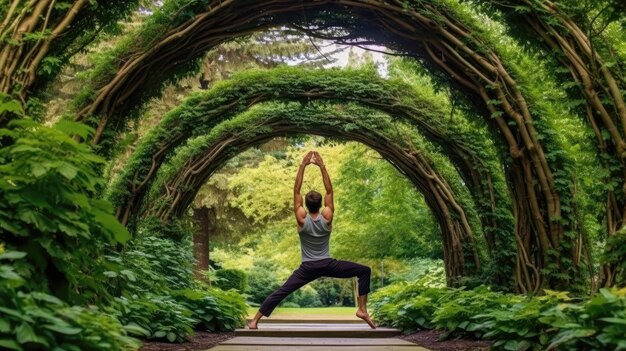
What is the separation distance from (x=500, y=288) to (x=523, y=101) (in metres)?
2.63

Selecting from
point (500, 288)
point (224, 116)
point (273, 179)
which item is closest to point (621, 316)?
point (500, 288)

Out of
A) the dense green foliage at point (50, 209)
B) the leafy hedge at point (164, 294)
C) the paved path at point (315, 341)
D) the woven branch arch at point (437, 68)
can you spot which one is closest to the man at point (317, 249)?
the paved path at point (315, 341)

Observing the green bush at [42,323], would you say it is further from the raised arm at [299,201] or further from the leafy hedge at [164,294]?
the raised arm at [299,201]

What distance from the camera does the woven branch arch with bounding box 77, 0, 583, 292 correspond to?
530 cm

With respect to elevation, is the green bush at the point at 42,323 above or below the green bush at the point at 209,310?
below

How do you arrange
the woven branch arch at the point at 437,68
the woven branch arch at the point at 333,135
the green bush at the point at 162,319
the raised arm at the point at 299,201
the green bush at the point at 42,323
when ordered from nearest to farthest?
the green bush at the point at 42,323, the woven branch arch at the point at 437,68, the green bush at the point at 162,319, the raised arm at the point at 299,201, the woven branch arch at the point at 333,135

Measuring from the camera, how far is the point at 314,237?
21.9 ft

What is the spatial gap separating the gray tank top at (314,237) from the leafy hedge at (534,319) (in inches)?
51.5

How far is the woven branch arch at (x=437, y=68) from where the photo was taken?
5.30 meters

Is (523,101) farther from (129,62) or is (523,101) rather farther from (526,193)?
(129,62)

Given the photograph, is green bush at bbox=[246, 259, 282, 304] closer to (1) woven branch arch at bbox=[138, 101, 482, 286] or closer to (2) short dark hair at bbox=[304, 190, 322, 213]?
(1) woven branch arch at bbox=[138, 101, 482, 286]

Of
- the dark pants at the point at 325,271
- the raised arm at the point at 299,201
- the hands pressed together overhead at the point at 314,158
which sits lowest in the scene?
the dark pants at the point at 325,271

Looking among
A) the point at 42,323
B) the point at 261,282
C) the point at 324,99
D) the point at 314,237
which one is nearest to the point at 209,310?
the point at 314,237

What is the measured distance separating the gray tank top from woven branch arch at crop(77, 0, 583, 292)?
1859mm
